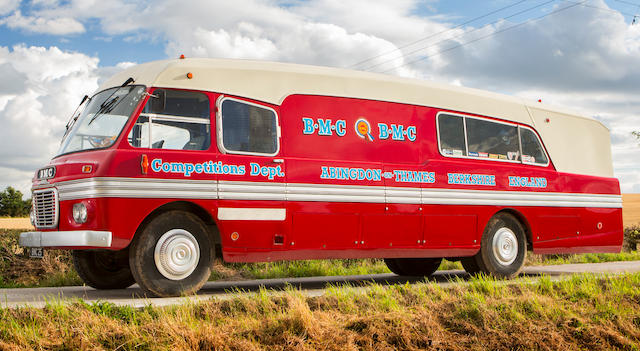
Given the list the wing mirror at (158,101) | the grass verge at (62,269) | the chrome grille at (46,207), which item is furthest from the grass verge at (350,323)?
the grass verge at (62,269)

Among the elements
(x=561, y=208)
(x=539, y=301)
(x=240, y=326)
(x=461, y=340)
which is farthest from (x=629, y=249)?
(x=240, y=326)

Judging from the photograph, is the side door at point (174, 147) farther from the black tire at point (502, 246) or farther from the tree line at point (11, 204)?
the tree line at point (11, 204)

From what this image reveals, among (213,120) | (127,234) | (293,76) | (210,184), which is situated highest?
(293,76)

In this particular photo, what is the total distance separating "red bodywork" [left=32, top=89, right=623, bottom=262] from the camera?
7613mm

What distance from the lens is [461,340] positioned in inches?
241

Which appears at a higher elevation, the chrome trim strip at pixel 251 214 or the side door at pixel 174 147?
the side door at pixel 174 147

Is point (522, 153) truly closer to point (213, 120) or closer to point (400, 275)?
point (400, 275)

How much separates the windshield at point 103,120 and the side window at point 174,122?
0.67ft

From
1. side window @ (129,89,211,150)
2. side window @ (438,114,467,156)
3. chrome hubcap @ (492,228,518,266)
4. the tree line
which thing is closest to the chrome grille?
side window @ (129,89,211,150)

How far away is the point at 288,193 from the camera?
8.55 metres

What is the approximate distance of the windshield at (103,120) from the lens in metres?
7.88

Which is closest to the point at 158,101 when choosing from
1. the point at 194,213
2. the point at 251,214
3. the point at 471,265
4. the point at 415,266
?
the point at 194,213

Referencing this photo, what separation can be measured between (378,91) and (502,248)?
329 cm

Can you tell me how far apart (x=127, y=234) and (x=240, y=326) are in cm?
236
